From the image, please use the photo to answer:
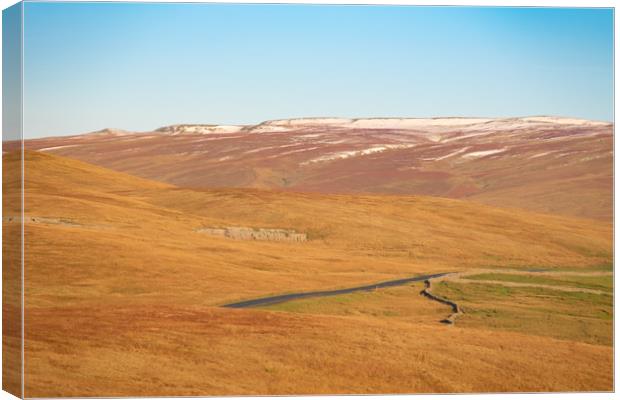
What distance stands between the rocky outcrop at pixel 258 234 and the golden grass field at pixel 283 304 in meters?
1.10

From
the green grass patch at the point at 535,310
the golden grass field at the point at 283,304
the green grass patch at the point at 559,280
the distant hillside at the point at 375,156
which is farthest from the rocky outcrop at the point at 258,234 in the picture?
the distant hillside at the point at 375,156

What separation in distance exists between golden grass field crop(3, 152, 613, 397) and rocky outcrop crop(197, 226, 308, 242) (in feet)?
3.60

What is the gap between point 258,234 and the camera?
63.0 metres

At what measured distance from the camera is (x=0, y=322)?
23703 millimetres

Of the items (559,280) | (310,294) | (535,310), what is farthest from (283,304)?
(559,280)

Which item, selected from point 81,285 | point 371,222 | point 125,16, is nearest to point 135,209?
point 371,222

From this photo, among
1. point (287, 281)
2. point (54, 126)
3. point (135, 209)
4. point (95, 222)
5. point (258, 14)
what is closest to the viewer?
point (258, 14)

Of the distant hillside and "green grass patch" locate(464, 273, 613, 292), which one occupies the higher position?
the distant hillside

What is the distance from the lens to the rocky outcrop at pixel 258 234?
61844 millimetres

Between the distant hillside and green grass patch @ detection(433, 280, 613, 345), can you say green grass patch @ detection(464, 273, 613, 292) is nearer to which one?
green grass patch @ detection(433, 280, 613, 345)

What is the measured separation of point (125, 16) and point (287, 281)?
67.7ft

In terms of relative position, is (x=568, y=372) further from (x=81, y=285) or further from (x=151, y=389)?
(x=81, y=285)

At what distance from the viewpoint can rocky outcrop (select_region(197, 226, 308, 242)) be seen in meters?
61.8

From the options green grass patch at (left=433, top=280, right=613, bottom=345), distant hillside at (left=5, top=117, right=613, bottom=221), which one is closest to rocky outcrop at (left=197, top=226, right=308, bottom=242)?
green grass patch at (left=433, top=280, right=613, bottom=345)
